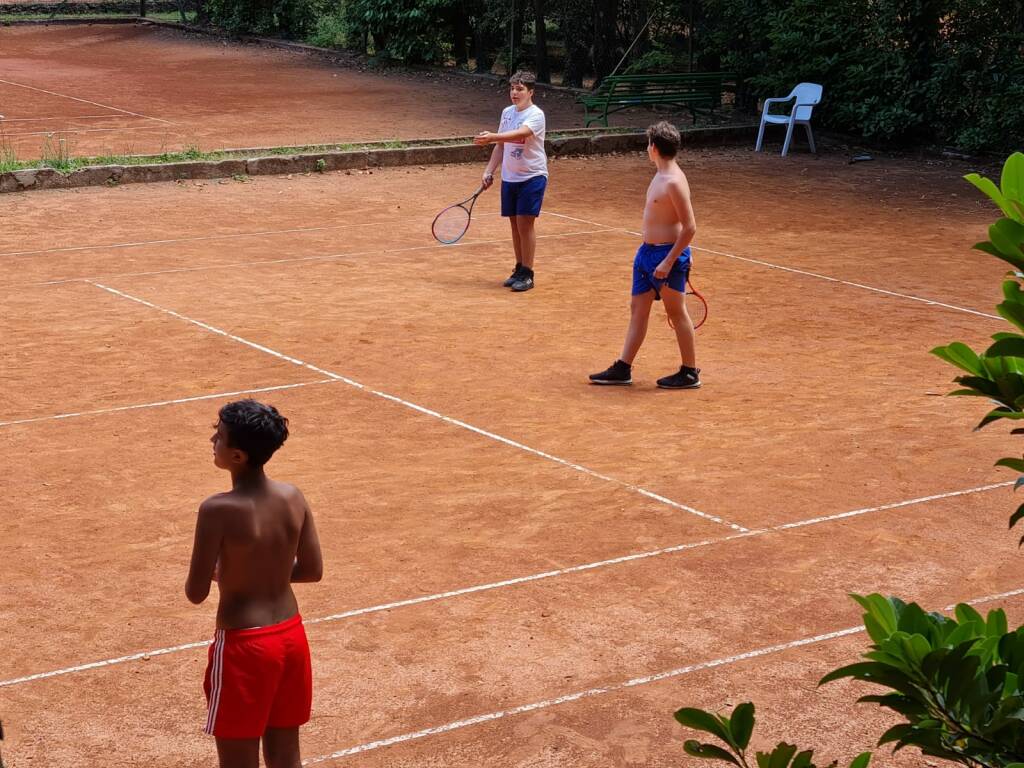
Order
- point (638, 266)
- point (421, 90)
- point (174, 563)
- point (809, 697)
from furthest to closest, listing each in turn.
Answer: point (421, 90)
point (638, 266)
point (174, 563)
point (809, 697)

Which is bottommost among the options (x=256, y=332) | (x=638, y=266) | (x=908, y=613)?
(x=256, y=332)

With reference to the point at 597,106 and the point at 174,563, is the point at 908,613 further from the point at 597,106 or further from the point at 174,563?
the point at 597,106

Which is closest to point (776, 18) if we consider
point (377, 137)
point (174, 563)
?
point (377, 137)

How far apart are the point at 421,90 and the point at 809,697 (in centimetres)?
2476

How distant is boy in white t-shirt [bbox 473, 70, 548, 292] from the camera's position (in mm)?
12375

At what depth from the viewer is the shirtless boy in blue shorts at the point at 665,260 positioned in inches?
369

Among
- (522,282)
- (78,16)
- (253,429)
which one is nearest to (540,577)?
(253,429)

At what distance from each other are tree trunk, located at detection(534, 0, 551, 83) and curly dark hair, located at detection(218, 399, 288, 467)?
24.2 metres

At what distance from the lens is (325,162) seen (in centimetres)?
1959

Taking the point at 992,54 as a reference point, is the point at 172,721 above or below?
below

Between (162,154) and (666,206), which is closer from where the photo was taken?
(666,206)

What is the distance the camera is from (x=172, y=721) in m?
5.25

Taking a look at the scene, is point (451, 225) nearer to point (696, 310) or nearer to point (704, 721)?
point (696, 310)

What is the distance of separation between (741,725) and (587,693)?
138 inches
